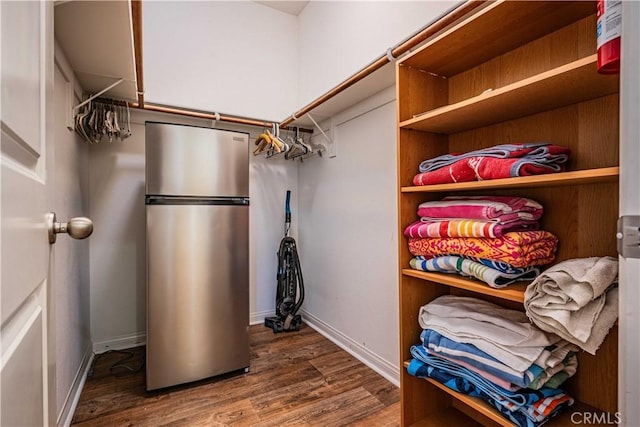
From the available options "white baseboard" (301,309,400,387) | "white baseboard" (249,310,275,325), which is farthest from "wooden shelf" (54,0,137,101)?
"white baseboard" (301,309,400,387)

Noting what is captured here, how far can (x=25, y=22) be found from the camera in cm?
46

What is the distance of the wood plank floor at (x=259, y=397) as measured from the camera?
1603 mm

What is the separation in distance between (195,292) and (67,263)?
67 cm

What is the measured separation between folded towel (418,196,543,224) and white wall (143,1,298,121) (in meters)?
2.02

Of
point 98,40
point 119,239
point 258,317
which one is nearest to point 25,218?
point 98,40

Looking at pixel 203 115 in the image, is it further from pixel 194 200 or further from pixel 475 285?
pixel 475 285

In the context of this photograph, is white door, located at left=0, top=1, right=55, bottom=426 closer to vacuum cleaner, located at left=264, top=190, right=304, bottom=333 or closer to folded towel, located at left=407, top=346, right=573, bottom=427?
folded towel, located at left=407, top=346, right=573, bottom=427

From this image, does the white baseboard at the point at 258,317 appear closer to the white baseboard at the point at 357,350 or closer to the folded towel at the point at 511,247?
A: the white baseboard at the point at 357,350

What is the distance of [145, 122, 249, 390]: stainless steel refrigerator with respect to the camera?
5.91 ft

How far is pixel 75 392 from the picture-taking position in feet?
5.68

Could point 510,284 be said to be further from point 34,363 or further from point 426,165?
point 34,363

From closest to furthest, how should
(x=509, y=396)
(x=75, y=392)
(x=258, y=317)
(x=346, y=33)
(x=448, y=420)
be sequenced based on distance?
(x=509, y=396) → (x=448, y=420) → (x=75, y=392) → (x=346, y=33) → (x=258, y=317)

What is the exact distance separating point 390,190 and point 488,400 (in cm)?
119

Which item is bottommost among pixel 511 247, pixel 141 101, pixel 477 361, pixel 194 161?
pixel 477 361
